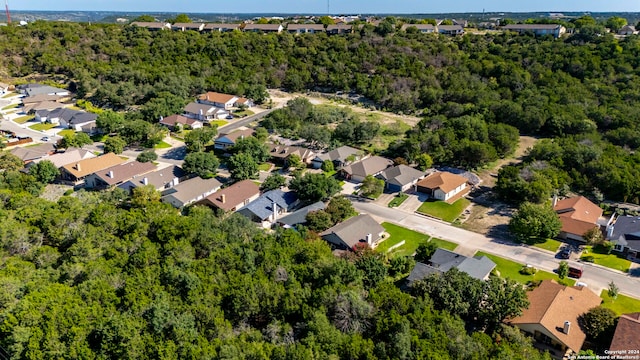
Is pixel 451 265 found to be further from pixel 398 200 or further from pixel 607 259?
pixel 398 200

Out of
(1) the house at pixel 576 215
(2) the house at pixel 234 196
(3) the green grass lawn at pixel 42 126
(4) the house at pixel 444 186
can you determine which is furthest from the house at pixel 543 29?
(3) the green grass lawn at pixel 42 126

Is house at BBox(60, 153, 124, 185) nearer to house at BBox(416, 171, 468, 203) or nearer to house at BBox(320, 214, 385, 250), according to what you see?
house at BBox(320, 214, 385, 250)

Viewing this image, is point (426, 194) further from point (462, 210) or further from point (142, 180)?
point (142, 180)

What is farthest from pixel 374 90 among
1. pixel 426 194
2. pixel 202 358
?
pixel 202 358

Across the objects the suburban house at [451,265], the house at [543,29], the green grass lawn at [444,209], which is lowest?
the green grass lawn at [444,209]

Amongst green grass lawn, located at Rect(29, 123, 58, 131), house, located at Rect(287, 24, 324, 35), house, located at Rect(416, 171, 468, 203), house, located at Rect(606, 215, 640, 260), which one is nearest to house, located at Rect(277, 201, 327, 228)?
house, located at Rect(416, 171, 468, 203)

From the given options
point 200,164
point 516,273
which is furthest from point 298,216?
point 516,273

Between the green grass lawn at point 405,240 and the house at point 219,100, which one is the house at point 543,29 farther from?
the green grass lawn at point 405,240
